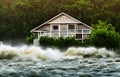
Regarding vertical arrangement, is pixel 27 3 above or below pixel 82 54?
above

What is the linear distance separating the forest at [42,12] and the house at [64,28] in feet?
88.7

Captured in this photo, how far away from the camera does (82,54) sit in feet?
102

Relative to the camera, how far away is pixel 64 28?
246ft

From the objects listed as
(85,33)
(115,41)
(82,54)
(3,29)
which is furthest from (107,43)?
(3,29)

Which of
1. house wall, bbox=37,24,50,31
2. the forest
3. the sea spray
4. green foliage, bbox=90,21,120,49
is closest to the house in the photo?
house wall, bbox=37,24,50,31

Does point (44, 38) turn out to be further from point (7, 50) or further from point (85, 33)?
point (7, 50)

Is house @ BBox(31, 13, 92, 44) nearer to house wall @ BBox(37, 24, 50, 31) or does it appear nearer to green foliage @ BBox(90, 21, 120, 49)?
house wall @ BBox(37, 24, 50, 31)

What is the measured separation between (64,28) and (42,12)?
34.8 m

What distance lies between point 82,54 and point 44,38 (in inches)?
1248

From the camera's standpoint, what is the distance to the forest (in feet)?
341

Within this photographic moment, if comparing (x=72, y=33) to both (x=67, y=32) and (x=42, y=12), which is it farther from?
(x=42, y=12)

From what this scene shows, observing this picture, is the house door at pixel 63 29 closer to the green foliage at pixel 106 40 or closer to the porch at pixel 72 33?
the porch at pixel 72 33

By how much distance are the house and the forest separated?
2703cm

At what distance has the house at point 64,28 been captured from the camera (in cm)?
7175
